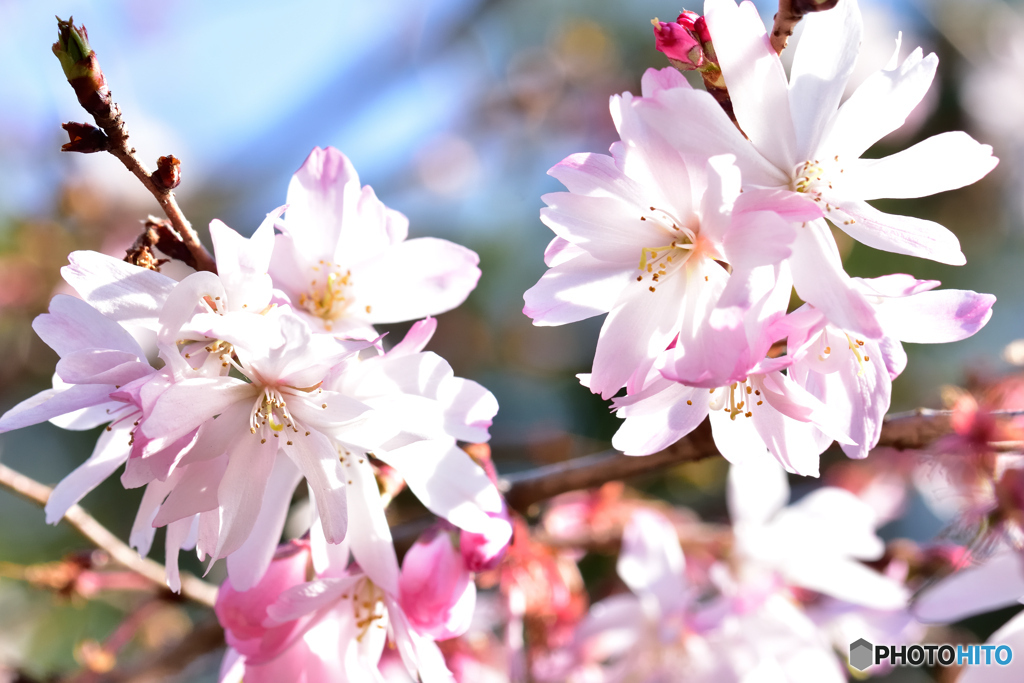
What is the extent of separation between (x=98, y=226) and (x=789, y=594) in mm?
2373

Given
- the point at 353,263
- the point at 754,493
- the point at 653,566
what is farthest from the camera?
the point at 754,493

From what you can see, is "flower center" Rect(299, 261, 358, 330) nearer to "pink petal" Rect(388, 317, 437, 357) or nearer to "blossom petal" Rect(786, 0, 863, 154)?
"pink petal" Rect(388, 317, 437, 357)

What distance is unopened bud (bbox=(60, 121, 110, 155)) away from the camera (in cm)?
64

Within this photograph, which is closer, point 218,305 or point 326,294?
point 218,305

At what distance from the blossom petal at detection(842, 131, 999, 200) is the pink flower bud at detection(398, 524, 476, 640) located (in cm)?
56

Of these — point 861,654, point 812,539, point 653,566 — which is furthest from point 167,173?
point 861,654

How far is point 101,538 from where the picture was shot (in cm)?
101

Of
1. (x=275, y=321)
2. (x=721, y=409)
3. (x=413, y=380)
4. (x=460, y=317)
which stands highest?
(x=275, y=321)

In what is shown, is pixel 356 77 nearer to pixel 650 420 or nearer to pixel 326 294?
pixel 326 294

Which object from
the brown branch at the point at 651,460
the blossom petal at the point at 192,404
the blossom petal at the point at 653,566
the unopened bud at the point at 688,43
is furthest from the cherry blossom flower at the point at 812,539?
the blossom petal at the point at 192,404

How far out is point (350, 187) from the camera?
2.60 feet

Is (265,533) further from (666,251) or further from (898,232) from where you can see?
(898,232)

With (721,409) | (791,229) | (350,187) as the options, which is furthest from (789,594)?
(350,187)

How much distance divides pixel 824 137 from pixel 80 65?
2.20 ft
